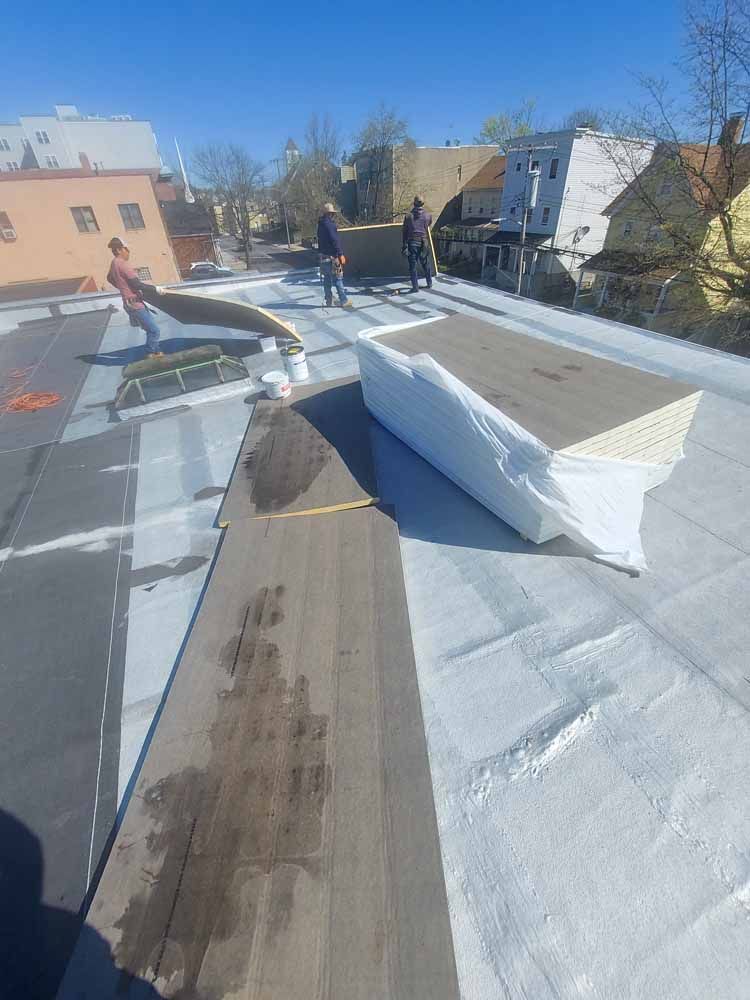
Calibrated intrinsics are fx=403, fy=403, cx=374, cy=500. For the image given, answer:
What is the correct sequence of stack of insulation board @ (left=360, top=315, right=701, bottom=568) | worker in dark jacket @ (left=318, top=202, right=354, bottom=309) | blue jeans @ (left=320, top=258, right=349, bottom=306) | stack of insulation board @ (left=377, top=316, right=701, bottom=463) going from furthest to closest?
blue jeans @ (left=320, top=258, right=349, bottom=306) < worker in dark jacket @ (left=318, top=202, right=354, bottom=309) < stack of insulation board @ (left=377, top=316, right=701, bottom=463) < stack of insulation board @ (left=360, top=315, right=701, bottom=568)

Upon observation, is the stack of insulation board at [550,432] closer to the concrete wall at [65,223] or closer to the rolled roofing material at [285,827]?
the rolled roofing material at [285,827]

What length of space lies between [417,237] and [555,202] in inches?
975

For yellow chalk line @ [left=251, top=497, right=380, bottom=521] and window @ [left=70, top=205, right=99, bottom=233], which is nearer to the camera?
yellow chalk line @ [left=251, top=497, right=380, bottom=521]

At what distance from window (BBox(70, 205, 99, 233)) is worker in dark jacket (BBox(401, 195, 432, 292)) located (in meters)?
21.6

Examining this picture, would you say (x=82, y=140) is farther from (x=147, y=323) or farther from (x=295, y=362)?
(x=295, y=362)

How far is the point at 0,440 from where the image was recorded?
18.4ft

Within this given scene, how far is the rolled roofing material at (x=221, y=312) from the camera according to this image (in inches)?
272

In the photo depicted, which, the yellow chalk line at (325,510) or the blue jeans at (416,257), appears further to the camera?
the blue jeans at (416,257)

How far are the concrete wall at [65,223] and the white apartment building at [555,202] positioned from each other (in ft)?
72.0

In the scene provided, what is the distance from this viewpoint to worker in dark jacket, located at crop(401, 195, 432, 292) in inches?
347

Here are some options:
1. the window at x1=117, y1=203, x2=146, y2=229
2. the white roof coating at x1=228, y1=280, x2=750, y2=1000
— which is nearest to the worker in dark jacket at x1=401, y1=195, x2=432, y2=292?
the white roof coating at x1=228, y1=280, x2=750, y2=1000

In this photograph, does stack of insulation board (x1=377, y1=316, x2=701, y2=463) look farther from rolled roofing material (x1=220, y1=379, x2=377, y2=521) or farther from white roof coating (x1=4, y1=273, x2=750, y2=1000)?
rolled roofing material (x1=220, y1=379, x2=377, y2=521)

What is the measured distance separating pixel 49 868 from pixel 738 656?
3.86 metres

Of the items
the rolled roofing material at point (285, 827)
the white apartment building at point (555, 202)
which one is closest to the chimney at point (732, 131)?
the white apartment building at point (555, 202)
